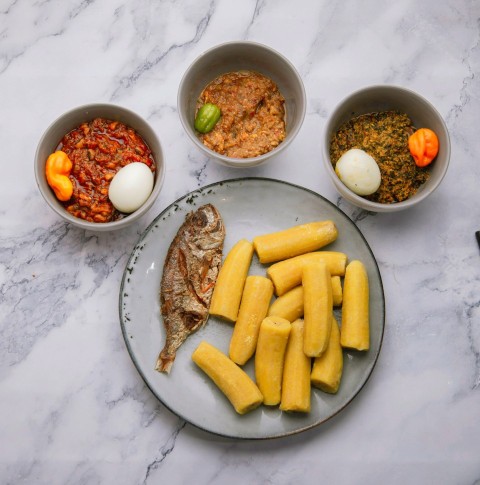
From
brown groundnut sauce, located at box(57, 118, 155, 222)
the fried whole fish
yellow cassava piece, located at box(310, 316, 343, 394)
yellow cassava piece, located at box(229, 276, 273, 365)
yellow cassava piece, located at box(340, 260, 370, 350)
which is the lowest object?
yellow cassava piece, located at box(310, 316, 343, 394)

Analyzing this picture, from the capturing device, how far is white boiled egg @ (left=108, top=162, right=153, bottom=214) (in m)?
1.96

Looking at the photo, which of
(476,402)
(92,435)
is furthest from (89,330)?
(476,402)

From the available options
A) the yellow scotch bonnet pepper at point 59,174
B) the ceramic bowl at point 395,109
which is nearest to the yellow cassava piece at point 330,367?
the ceramic bowl at point 395,109

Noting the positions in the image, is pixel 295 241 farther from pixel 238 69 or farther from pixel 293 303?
pixel 238 69

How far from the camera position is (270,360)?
200 centimetres

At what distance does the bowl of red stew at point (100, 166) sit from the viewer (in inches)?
77.9

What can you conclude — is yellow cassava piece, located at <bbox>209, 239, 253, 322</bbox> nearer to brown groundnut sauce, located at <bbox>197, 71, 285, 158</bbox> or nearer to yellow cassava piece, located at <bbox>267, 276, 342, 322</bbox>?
yellow cassava piece, located at <bbox>267, 276, 342, 322</bbox>

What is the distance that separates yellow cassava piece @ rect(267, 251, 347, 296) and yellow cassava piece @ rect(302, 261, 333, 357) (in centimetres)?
6

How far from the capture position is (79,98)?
2.22 m

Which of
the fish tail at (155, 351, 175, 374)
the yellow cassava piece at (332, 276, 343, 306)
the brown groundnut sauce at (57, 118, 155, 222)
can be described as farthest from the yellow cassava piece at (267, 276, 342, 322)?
the brown groundnut sauce at (57, 118, 155, 222)

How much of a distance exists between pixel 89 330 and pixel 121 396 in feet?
0.77

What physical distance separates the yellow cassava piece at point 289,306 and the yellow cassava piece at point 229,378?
0.20 meters

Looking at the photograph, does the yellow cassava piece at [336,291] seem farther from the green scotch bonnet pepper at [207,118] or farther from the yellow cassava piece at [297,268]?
the green scotch bonnet pepper at [207,118]

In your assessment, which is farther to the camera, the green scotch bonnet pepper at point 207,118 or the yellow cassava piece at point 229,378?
the green scotch bonnet pepper at point 207,118
